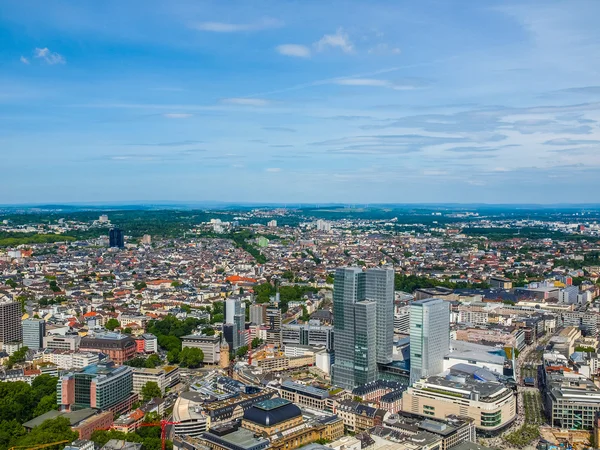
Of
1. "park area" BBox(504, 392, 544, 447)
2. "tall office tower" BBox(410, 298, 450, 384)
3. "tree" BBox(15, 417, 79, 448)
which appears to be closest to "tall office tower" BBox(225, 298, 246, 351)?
"tall office tower" BBox(410, 298, 450, 384)

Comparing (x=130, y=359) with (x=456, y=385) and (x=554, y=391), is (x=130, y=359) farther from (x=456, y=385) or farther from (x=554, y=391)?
(x=554, y=391)

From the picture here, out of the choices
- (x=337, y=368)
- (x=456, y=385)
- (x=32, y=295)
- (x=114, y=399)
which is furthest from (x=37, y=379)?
(x=32, y=295)

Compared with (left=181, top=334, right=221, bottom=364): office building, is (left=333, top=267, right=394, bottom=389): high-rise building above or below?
above

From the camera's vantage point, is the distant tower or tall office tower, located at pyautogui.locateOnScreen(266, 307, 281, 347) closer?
the distant tower

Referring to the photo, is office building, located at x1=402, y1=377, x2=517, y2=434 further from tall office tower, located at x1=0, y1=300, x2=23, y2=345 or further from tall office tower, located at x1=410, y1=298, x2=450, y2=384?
tall office tower, located at x1=0, y1=300, x2=23, y2=345

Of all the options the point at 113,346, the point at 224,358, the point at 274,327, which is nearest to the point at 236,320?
the point at 274,327

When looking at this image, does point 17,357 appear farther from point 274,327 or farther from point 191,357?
point 274,327

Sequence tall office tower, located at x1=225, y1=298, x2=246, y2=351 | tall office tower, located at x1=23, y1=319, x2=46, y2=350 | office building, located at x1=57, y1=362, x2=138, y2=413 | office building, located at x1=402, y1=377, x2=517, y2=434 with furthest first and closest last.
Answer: tall office tower, located at x1=23, y1=319, x2=46, y2=350 → tall office tower, located at x1=225, y1=298, x2=246, y2=351 → office building, located at x1=57, y1=362, x2=138, y2=413 → office building, located at x1=402, y1=377, x2=517, y2=434
